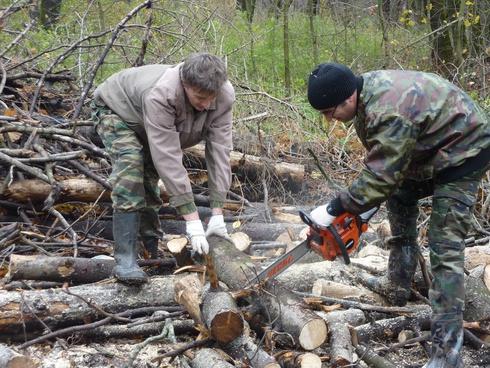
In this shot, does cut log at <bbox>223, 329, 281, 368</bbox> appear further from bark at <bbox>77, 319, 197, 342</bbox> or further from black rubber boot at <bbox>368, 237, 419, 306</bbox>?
black rubber boot at <bbox>368, 237, 419, 306</bbox>

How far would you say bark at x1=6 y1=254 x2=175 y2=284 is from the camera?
4.44 meters

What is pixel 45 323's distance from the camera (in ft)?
13.0

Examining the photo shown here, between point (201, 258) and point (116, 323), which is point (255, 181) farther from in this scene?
point (116, 323)

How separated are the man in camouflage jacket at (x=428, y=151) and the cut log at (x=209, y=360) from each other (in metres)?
0.94

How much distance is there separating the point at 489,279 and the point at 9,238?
12.1 ft

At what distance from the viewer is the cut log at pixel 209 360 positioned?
11.1ft

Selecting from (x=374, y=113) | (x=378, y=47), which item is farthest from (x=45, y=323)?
(x=378, y=47)

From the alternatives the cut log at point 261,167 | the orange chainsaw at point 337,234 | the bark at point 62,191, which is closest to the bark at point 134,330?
the orange chainsaw at point 337,234

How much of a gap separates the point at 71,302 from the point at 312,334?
158cm

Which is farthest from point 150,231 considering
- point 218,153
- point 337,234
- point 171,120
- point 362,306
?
point 337,234

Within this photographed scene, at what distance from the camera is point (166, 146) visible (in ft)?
13.2

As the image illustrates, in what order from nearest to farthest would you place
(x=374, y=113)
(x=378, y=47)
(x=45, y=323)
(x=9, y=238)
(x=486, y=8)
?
(x=374, y=113)
(x=45, y=323)
(x=9, y=238)
(x=486, y=8)
(x=378, y=47)

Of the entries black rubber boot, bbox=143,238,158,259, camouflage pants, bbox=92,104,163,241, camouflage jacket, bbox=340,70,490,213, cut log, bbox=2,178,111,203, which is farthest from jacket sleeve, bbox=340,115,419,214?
cut log, bbox=2,178,111,203

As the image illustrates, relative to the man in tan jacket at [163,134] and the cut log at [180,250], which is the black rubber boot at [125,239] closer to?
the man in tan jacket at [163,134]
